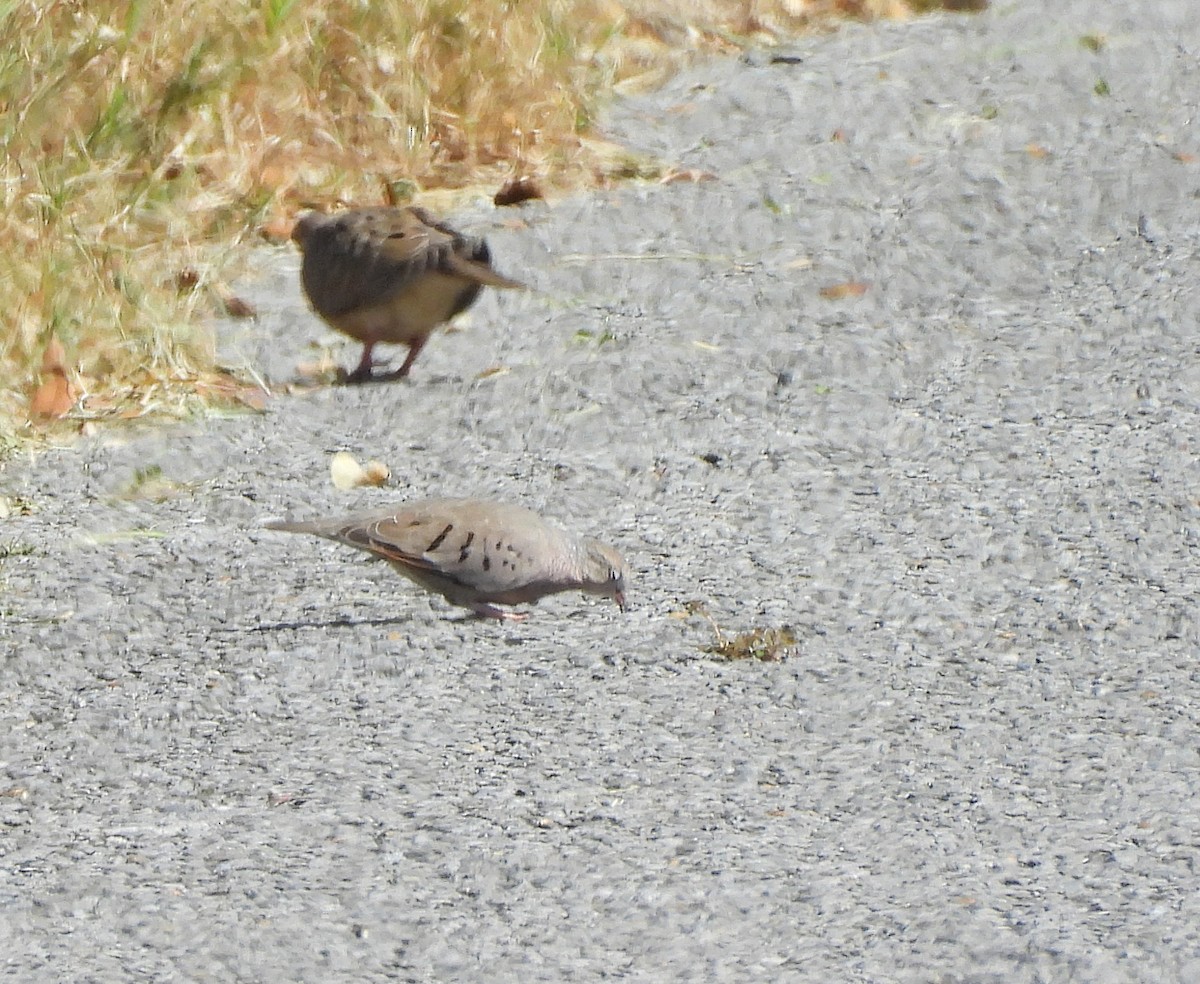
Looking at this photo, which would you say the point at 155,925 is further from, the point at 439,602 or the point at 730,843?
the point at 439,602

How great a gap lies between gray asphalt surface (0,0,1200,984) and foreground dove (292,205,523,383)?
219 millimetres

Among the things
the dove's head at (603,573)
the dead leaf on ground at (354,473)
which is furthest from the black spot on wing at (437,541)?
the dead leaf on ground at (354,473)

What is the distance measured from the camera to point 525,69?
27.6ft

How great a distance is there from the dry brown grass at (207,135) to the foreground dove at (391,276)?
441 mm

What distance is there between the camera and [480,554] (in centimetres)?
475

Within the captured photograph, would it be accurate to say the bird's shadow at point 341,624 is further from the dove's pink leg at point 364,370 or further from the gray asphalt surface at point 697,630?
the dove's pink leg at point 364,370

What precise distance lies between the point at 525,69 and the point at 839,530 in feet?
12.1

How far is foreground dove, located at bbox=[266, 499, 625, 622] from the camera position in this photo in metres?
4.76

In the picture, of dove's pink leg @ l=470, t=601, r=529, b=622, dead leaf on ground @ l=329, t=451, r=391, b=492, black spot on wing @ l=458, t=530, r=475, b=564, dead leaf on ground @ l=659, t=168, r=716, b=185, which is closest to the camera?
black spot on wing @ l=458, t=530, r=475, b=564

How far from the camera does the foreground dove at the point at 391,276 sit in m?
6.37

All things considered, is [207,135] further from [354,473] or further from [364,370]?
[354,473]

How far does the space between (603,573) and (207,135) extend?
3706 millimetres

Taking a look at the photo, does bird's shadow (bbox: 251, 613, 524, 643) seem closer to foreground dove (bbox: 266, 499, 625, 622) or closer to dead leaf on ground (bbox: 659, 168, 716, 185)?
foreground dove (bbox: 266, 499, 625, 622)

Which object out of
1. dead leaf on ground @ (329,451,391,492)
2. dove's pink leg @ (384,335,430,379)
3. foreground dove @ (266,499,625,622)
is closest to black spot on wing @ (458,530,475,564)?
foreground dove @ (266,499,625,622)
